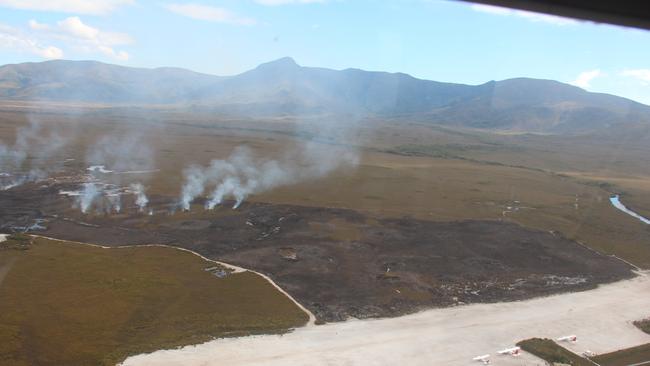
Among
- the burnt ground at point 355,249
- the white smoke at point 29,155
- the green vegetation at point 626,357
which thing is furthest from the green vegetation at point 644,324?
the white smoke at point 29,155

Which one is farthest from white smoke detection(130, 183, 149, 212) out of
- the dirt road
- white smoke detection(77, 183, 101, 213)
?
the dirt road

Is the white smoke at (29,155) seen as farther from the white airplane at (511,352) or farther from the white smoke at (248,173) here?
the white airplane at (511,352)

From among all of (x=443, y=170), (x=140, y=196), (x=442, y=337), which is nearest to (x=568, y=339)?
(x=442, y=337)

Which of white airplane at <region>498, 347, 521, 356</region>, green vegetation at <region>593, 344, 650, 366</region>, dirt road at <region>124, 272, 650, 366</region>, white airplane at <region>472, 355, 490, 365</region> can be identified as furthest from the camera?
white airplane at <region>498, 347, 521, 356</region>

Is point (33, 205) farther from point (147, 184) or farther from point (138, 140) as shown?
point (138, 140)

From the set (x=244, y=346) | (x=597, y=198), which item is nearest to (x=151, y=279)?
(x=244, y=346)

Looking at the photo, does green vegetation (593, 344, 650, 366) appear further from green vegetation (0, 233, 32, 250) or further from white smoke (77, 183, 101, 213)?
white smoke (77, 183, 101, 213)
